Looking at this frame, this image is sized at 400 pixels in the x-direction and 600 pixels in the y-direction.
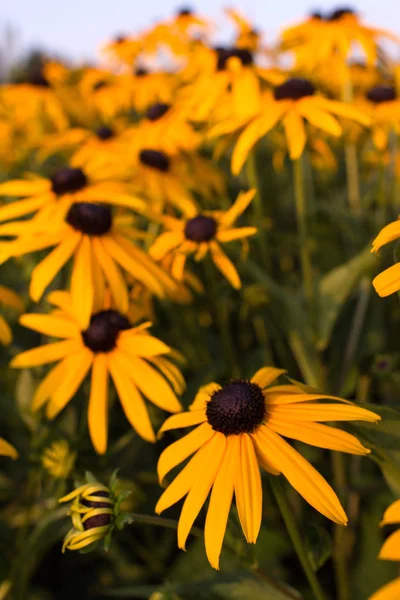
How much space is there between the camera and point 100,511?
0.76 m

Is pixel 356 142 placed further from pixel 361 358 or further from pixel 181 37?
pixel 181 37

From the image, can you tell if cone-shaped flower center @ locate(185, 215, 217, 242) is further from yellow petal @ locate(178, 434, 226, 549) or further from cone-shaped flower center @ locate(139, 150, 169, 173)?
yellow petal @ locate(178, 434, 226, 549)

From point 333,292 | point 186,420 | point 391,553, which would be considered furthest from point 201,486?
point 333,292

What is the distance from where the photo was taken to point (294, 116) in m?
1.40

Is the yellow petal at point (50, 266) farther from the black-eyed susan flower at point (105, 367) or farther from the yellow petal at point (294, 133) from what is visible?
the yellow petal at point (294, 133)

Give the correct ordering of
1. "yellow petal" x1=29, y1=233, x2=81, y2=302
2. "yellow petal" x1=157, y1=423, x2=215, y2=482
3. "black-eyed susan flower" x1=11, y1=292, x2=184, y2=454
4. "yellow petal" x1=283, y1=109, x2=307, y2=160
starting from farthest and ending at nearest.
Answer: "yellow petal" x1=283, y1=109, x2=307, y2=160 < "yellow petal" x1=29, y1=233, x2=81, y2=302 < "black-eyed susan flower" x1=11, y1=292, x2=184, y2=454 < "yellow petal" x1=157, y1=423, x2=215, y2=482

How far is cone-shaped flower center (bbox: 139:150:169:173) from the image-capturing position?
1726 mm

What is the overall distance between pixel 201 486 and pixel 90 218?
2.21 ft

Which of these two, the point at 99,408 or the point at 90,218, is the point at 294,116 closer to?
the point at 90,218

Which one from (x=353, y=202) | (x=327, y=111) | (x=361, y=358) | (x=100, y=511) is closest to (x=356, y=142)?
(x=353, y=202)

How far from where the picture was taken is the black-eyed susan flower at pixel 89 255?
1199 millimetres

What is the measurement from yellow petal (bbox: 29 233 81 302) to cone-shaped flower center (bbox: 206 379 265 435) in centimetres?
48

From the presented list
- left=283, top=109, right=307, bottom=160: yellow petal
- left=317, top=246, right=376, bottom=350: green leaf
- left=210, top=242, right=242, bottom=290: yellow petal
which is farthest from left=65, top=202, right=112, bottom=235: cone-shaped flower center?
left=317, top=246, right=376, bottom=350: green leaf

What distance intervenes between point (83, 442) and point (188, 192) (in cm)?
80
